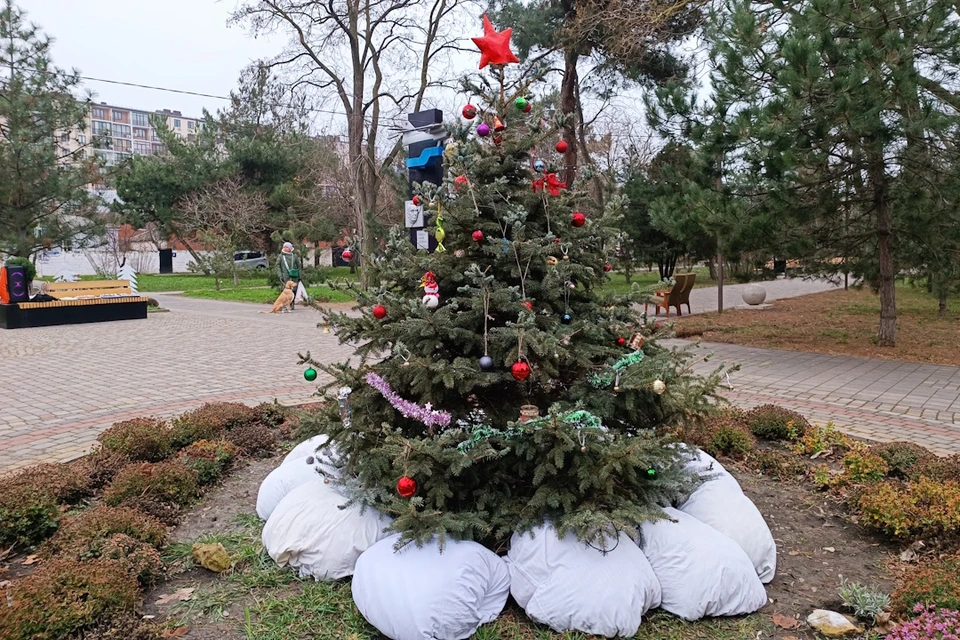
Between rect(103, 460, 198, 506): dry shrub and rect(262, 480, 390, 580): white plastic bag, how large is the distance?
103 cm

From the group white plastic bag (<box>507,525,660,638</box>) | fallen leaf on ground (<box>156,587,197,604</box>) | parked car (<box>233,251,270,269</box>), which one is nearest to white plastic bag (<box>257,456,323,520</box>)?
fallen leaf on ground (<box>156,587,197,604</box>)

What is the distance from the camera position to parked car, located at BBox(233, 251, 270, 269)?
39.1 metres

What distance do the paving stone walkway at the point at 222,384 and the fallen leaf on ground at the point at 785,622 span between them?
3.30 metres

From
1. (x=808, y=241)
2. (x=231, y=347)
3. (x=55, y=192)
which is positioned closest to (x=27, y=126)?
(x=55, y=192)

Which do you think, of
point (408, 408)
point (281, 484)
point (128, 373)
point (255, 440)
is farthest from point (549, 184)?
point (128, 373)

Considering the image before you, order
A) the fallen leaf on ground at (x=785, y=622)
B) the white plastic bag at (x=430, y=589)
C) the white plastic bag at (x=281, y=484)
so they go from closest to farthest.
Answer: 1. the white plastic bag at (x=430, y=589)
2. the fallen leaf on ground at (x=785, y=622)
3. the white plastic bag at (x=281, y=484)

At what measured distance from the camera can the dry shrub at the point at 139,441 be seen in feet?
15.6

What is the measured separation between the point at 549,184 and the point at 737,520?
1955 millimetres

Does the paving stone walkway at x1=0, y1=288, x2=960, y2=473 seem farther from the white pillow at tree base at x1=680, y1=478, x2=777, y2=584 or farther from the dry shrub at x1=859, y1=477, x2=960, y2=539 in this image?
the white pillow at tree base at x1=680, y1=478, x2=777, y2=584

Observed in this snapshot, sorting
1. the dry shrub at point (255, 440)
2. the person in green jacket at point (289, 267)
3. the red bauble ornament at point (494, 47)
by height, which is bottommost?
the dry shrub at point (255, 440)

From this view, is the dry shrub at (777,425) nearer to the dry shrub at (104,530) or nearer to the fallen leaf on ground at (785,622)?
the fallen leaf on ground at (785,622)

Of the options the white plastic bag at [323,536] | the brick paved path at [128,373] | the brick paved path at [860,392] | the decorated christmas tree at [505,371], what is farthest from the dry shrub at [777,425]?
the brick paved path at [128,373]

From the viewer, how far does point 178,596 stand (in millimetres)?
3049

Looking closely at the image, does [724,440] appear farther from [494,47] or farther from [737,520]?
[494,47]
